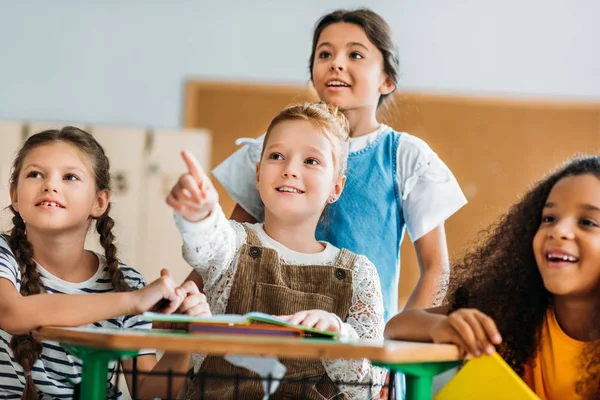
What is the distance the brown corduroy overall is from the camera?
1.33 meters

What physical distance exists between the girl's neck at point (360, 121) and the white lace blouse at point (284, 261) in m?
0.37

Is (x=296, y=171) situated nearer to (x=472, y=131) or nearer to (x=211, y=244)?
(x=211, y=244)

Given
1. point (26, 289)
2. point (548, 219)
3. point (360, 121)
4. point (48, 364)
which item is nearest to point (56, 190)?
point (26, 289)

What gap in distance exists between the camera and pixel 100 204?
5.31ft

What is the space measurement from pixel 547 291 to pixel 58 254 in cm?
92

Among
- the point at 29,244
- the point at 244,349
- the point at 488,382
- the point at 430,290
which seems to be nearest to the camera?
the point at 244,349

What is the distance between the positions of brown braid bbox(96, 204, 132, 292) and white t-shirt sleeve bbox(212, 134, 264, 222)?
291 millimetres

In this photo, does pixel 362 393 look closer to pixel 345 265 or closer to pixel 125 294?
pixel 345 265

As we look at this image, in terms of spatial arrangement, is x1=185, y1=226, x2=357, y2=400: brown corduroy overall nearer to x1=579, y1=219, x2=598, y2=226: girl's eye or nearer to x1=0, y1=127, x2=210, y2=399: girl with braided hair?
x1=0, y1=127, x2=210, y2=399: girl with braided hair

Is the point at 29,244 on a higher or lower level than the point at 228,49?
lower

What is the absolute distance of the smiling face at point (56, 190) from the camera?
1.48 metres

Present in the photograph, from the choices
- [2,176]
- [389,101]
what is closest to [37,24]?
[2,176]

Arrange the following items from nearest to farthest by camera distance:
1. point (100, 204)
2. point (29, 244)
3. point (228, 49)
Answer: point (29, 244)
point (100, 204)
point (228, 49)

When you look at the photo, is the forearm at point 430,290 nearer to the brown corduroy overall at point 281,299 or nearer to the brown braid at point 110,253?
the brown corduroy overall at point 281,299
